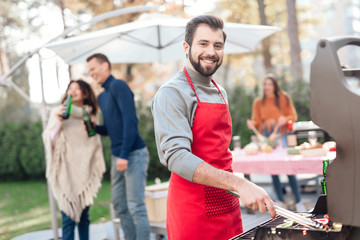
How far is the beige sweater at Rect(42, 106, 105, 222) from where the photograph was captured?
421 centimetres

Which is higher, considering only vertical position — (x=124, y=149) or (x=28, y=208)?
(x=124, y=149)

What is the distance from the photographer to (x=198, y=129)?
1879mm

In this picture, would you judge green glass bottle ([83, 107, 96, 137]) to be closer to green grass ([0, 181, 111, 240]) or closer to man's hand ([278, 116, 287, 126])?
man's hand ([278, 116, 287, 126])

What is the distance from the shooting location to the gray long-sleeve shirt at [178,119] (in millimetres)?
1612

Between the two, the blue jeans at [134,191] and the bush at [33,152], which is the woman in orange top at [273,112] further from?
the bush at [33,152]

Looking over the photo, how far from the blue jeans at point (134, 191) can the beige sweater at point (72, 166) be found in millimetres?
352

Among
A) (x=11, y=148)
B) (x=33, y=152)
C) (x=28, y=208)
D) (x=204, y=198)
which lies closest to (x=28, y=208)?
(x=28, y=208)

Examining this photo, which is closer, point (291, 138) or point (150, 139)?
point (291, 138)

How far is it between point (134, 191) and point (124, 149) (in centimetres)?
39

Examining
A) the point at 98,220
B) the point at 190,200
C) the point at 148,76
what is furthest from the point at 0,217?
the point at 148,76

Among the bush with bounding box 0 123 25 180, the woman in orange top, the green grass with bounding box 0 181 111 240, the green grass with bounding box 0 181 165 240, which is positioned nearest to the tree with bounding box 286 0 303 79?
the green grass with bounding box 0 181 165 240

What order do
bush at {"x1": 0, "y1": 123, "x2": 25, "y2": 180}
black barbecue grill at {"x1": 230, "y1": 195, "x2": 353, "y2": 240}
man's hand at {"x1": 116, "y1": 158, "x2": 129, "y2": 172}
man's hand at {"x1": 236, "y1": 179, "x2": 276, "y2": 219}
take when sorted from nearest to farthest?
black barbecue grill at {"x1": 230, "y1": 195, "x2": 353, "y2": 240} < man's hand at {"x1": 236, "y1": 179, "x2": 276, "y2": 219} < man's hand at {"x1": 116, "y1": 158, "x2": 129, "y2": 172} < bush at {"x1": 0, "y1": 123, "x2": 25, "y2": 180}

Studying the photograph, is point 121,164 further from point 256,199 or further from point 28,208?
point 28,208

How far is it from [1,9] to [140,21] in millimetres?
13459
